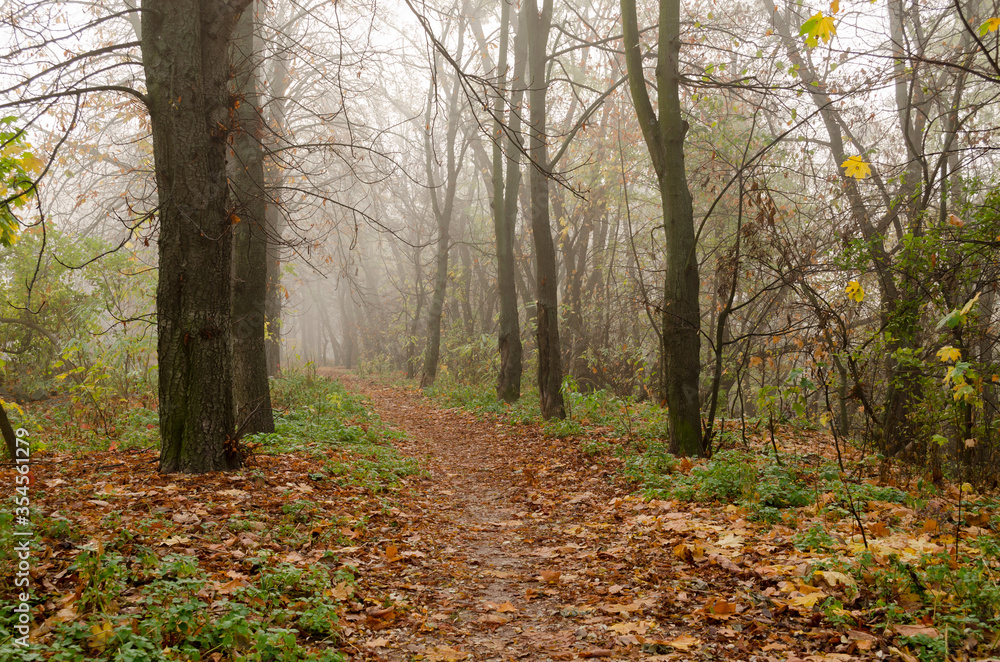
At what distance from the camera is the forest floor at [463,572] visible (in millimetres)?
2949

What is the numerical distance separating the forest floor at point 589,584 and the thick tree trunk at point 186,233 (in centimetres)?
211

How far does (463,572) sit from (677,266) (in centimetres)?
451

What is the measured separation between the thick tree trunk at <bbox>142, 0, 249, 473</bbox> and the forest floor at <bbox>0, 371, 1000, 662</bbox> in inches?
21.2

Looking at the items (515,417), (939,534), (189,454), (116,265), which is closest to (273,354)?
(116,265)

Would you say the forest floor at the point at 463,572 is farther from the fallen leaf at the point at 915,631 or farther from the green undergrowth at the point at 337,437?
the green undergrowth at the point at 337,437

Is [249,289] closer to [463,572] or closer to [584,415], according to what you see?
[463,572]

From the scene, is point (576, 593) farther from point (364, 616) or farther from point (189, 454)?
point (189, 454)

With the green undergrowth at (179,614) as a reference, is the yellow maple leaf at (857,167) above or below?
above

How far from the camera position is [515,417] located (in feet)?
37.3

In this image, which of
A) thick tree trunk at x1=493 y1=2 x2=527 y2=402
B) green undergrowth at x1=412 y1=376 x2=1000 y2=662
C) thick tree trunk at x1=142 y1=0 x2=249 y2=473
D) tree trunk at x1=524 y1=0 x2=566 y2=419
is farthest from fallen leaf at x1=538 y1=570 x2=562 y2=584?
thick tree trunk at x1=493 y1=2 x2=527 y2=402

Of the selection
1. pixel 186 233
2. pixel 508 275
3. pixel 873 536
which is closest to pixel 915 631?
pixel 873 536

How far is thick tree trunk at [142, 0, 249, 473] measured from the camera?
544cm

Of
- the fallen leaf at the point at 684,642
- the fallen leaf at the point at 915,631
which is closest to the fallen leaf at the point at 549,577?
the fallen leaf at the point at 684,642

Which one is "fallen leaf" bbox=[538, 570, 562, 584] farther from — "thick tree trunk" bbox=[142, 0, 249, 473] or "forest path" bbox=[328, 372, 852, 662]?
"thick tree trunk" bbox=[142, 0, 249, 473]
